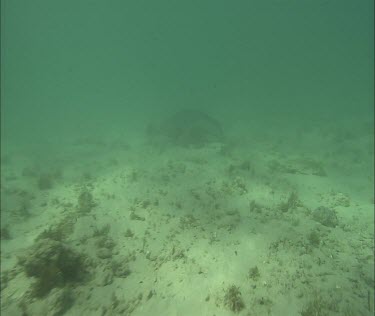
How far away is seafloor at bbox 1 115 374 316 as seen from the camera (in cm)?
593

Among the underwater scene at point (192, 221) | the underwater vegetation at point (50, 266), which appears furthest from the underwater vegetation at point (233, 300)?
the underwater vegetation at point (50, 266)

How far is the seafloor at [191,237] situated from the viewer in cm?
593

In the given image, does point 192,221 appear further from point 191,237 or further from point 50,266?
point 50,266

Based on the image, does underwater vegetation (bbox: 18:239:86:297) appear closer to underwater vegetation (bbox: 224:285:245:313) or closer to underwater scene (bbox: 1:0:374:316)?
underwater scene (bbox: 1:0:374:316)

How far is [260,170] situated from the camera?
42.3 ft

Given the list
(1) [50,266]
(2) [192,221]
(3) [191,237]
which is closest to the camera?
(1) [50,266]

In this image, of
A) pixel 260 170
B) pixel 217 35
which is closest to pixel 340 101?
pixel 260 170

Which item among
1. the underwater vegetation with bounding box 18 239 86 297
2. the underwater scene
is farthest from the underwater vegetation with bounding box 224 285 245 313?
the underwater vegetation with bounding box 18 239 86 297

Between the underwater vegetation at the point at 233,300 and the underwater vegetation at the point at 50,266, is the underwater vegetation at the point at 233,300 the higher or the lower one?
the lower one

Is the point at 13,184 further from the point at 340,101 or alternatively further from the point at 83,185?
the point at 340,101

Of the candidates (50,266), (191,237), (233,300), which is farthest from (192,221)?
(50,266)

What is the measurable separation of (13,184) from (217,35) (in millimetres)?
182625

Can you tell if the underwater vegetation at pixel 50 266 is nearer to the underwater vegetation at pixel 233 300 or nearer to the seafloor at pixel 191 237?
the seafloor at pixel 191 237

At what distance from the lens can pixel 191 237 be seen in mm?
7984
